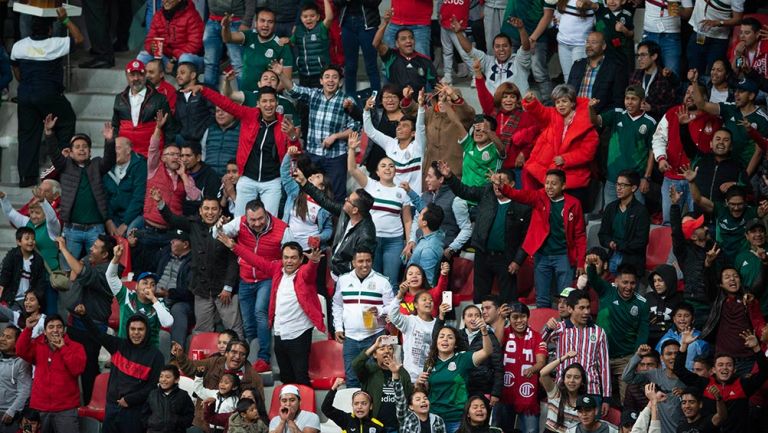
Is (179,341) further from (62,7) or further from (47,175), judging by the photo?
(62,7)

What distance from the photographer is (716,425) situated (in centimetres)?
1470

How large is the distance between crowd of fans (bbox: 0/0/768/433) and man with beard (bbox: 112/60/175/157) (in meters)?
0.03

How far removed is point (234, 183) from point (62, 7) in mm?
3544

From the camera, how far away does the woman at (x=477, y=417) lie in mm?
14227

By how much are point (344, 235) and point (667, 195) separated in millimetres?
3241

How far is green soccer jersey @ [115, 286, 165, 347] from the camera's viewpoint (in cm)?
1648

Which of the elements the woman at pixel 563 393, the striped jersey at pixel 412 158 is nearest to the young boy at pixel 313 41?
the striped jersey at pixel 412 158

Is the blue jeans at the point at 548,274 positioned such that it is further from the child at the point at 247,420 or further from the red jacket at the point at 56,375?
the red jacket at the point at 56,375

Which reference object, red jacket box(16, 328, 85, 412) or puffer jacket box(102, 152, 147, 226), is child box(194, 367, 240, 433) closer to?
red jacket box(16, 328, 85, 412)

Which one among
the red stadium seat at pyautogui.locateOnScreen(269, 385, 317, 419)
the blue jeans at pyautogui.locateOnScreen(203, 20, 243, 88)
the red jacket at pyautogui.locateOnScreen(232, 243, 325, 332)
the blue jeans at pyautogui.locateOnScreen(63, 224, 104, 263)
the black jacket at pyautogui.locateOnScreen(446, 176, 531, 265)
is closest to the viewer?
the red stadium seat at pyautogui.locateOnScreen(269, 385, 317, 419)

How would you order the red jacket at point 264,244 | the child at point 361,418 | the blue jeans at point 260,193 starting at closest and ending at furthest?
the child at point 361,418
the red jacket at point 264,244
the blue jeans at point 260,193

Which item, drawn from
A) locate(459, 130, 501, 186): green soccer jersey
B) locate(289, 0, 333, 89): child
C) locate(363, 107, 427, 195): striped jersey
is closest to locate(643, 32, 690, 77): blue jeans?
locate(459, 130, 501, 186): green soccer jersey

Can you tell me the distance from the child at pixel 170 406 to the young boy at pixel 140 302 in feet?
2.62

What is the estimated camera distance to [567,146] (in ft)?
56.5
